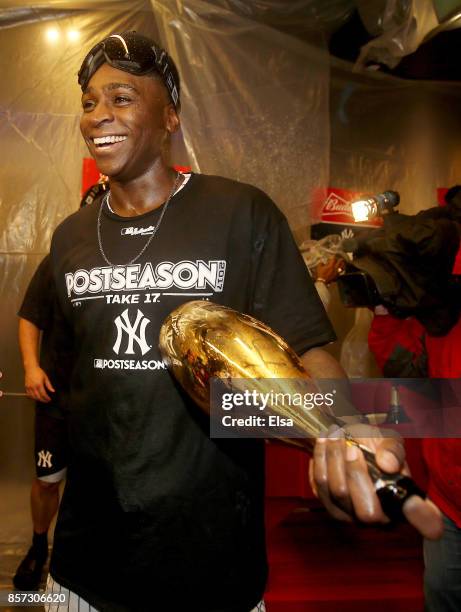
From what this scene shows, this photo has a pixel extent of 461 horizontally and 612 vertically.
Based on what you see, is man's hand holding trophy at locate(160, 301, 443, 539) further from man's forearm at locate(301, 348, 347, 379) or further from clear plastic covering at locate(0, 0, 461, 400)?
clear plastic covering at locate(0, 0, 461, 400)

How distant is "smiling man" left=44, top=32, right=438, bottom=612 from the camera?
2.13 feet

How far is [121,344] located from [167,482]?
182 mm

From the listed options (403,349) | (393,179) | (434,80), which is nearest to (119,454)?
(403,349)

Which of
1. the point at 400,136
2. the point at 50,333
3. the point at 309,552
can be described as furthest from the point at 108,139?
the point at 400,136

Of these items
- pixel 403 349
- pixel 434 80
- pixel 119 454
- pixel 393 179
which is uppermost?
pixel 434 80

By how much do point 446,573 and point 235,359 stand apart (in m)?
0.89

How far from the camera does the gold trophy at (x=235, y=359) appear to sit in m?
0.40

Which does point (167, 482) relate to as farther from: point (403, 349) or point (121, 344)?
point (403, 349)

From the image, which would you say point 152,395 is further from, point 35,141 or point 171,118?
point 35,141

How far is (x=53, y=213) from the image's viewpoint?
2.06 m

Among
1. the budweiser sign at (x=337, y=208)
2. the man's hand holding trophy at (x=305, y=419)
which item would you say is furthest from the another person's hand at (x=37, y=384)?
the budweiser sign at (x=337, y=208)

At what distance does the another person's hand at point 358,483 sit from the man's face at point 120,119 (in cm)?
49

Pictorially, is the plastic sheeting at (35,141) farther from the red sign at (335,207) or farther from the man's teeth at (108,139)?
the man's teeth at (108,139)

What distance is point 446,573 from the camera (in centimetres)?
105
